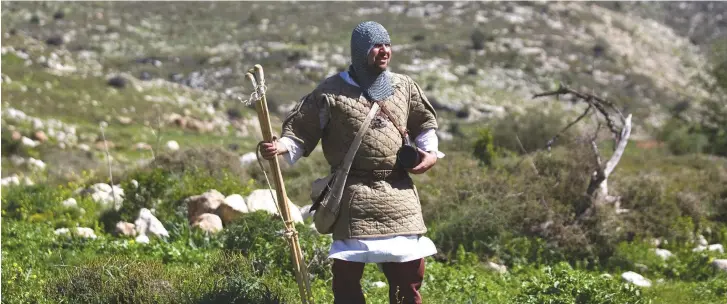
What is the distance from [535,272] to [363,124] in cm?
440

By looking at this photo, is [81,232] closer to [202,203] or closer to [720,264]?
[202,203]

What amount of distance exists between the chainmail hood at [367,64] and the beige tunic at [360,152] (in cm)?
6

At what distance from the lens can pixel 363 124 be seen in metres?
5.38

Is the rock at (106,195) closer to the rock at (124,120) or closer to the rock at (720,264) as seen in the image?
the rock at (720,264)

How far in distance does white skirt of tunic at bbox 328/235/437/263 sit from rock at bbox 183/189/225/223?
483 centimetres

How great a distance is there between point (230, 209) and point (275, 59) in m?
46.7

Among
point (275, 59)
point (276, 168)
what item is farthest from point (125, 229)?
point (275, 59)

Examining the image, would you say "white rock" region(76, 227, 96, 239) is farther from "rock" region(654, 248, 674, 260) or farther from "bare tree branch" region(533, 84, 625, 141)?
"rock" region(654, 248, 674, 260)

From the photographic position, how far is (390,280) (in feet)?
18.5

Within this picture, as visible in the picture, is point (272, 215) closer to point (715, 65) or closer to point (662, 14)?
point (715, 65)

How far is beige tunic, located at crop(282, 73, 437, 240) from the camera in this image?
213 inches

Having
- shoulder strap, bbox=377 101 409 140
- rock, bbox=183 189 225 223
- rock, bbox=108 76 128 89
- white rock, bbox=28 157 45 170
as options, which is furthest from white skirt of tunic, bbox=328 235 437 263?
rock, bbox=108 76 128 89

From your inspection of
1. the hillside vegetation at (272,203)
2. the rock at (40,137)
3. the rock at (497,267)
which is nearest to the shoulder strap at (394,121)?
the hillside vegetation at (272,203)

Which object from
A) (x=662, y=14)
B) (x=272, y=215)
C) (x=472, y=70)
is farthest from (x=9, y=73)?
(x=662, y=14)
